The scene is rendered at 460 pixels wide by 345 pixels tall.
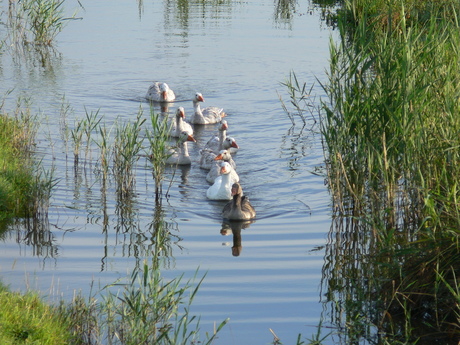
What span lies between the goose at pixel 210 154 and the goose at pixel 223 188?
1.56 m

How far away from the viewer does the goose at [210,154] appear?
1371 cm

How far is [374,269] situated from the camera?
8.23 meters

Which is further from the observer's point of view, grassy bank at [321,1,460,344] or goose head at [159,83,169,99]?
goose head at [159,83,169,99]

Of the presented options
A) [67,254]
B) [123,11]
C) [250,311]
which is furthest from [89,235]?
[123,11]

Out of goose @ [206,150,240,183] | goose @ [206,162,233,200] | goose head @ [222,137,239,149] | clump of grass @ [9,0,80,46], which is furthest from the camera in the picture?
clump of grass @ [9,0,80,46]

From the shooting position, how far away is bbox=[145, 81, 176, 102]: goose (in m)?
16.7

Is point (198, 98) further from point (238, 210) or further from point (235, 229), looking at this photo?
point (235, 229)

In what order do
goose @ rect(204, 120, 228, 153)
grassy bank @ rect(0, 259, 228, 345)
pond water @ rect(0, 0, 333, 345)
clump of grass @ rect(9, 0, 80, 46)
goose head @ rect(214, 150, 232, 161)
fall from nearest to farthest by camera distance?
grassy bank @ rect(0, 259, 228, 345) < pond water @ rect(0, 0, 333, 345) < goose head @ rect(214, 150, 232, 161) < goose @ rect(204, 120, 228, 153) < clump of grass @ rect(9, 0, 80, 46)

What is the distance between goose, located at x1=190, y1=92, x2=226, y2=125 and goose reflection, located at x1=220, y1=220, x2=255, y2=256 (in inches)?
224

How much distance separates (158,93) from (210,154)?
11.6 feet

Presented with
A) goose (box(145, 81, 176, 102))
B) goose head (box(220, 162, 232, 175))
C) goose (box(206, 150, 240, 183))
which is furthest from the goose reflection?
goose (box(145, 81, 176, 102))

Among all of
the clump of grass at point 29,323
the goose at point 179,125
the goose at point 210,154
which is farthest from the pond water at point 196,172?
the clump of grass at point 29,323

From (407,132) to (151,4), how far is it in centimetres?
2243

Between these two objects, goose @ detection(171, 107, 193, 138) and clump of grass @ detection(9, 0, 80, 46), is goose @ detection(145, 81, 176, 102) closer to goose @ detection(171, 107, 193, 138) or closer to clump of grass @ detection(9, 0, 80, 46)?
goose @ detection(171, 107, 193, 138)
